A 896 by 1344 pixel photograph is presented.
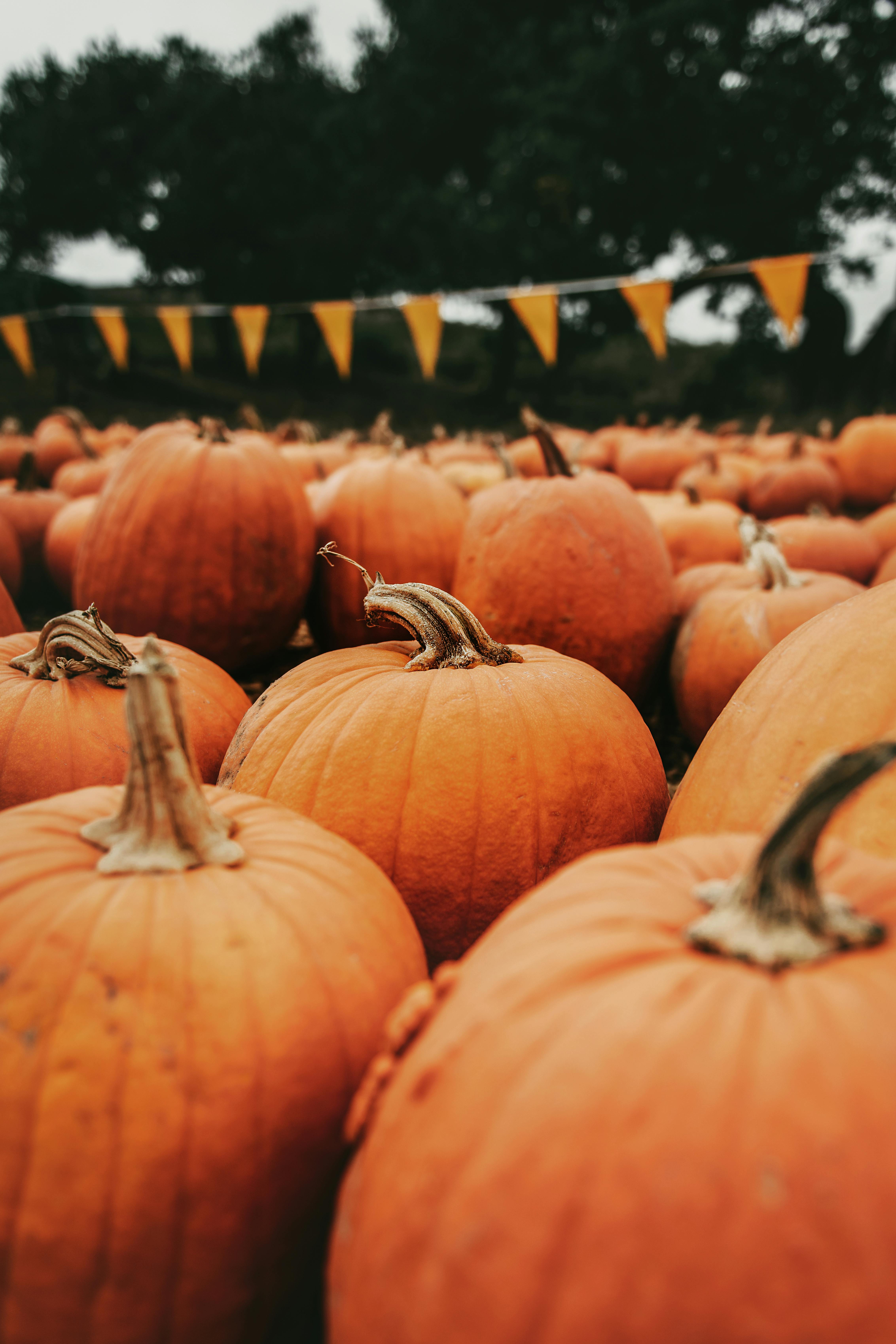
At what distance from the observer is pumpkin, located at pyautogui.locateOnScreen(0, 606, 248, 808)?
1909 mm

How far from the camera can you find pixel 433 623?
2.00 meters

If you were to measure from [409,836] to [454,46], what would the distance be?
29795 millimetres

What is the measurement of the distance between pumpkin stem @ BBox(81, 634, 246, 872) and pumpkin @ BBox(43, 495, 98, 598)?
386 centimetres

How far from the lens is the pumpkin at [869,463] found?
8.38m

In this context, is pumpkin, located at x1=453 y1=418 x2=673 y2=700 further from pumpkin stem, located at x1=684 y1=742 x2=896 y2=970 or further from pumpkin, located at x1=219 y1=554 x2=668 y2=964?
pumpkin stem, located at x1=684 y1=742 x2=896 y2=970

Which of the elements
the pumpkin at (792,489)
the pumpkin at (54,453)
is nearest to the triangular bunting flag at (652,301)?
the pumpkin at (792,489)

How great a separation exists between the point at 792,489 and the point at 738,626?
4.51 m

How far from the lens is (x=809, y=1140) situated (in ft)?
2.34

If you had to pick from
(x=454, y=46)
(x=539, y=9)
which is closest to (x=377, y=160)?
(x=454, y=46)

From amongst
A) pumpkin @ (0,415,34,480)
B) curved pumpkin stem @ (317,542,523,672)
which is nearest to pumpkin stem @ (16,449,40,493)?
pumpkin @ (0,415,34,480)

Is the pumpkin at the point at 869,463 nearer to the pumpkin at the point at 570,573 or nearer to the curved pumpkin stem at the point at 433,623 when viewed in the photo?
the pumpkin at the point at 570,573

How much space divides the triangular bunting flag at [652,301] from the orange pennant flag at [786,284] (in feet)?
3.09

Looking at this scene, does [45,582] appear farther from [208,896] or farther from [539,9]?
[539,9]

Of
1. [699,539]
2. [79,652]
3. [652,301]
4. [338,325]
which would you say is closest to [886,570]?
[699,539]
